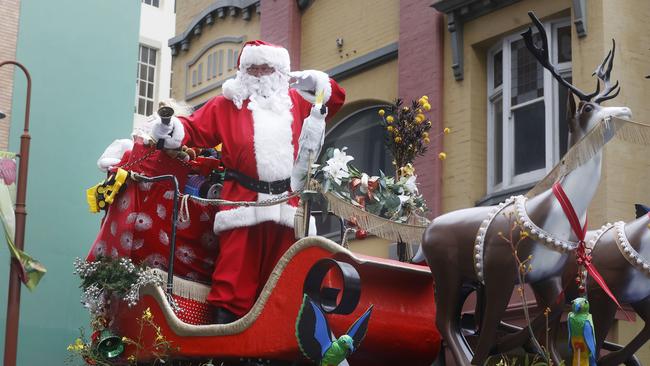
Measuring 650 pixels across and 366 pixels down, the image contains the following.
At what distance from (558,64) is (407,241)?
219 inches

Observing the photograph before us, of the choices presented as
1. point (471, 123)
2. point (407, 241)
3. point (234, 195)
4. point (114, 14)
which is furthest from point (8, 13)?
point (407, 241)

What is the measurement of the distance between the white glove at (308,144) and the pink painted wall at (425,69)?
571 centimetres

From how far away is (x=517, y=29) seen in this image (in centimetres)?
1135

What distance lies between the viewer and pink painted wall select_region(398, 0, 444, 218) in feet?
39.4

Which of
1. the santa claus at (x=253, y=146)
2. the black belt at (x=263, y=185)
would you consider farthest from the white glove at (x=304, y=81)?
the black belt at (x=263, y=185)

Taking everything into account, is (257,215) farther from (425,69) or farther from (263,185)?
(425,69)

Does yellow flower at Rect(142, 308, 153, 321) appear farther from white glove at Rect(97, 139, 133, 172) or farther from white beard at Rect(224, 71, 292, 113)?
white glove at Rect(97, 139, 133, 172)

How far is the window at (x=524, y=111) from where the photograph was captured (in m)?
10.9

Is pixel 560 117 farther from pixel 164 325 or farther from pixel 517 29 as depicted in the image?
pixel 164 325

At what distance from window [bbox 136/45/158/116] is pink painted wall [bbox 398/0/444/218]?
10811mm

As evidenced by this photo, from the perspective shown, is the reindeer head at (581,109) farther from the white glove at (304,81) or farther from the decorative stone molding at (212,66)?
the decorative stone molding at (212,66)

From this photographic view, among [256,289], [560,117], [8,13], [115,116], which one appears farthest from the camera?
[115,116]

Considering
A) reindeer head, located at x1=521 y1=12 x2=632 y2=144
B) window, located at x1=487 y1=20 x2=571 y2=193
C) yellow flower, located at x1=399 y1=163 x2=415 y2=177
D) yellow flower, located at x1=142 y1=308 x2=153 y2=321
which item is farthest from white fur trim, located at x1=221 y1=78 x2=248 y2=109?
window, located at x1=487 y1=20 x2=571 y2=193

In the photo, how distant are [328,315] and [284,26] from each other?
32.2 ft
